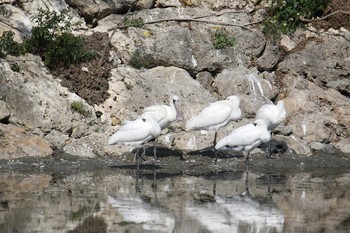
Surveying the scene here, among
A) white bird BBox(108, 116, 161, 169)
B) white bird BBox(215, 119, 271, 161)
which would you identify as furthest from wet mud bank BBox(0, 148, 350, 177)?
white bird BBox(108, 116, 161, 169)

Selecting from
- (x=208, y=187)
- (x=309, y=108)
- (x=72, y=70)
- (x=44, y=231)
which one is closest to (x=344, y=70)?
(x=309, y=108)

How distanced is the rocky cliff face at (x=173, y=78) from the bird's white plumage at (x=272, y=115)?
831 millimetres

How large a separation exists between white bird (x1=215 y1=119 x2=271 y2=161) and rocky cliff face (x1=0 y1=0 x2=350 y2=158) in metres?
1.48

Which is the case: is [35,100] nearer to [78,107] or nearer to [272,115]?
[78,107]

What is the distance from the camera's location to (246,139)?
21.0 metres

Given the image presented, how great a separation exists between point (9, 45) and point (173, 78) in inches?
190

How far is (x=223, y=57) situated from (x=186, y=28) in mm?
1425

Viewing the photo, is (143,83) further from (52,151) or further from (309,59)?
(309,59)

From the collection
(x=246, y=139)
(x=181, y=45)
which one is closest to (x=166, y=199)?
(x=246, y=139)

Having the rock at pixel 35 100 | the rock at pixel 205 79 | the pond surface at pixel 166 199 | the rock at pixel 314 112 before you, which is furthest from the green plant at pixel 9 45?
the rock at pixel 314 112

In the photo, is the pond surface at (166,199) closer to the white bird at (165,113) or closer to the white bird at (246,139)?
the white bird at (246,139)

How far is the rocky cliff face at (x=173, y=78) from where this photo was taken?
21.9m

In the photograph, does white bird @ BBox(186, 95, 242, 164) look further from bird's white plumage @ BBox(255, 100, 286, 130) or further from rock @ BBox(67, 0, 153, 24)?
rock @ BBox(67, 0, 153, 24)

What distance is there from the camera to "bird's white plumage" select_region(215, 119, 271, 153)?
21.0 m
